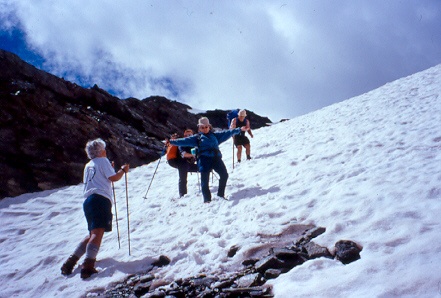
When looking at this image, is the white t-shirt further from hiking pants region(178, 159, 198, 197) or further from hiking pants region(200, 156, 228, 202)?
hiking pants region(178, 159, 198, 197)

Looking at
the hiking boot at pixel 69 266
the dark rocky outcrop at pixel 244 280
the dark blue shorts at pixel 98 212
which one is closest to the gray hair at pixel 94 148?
the dark blue shorts at pixel 98 212

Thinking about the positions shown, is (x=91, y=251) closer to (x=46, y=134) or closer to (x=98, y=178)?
(x=98, y=178)

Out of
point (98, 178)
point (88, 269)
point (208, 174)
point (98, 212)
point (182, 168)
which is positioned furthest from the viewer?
point (182, 168)

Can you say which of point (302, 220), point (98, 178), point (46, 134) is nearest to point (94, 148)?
point (98, 178)

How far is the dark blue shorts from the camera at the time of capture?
18.0 feet

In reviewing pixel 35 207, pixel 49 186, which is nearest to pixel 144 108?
pixel 49 186

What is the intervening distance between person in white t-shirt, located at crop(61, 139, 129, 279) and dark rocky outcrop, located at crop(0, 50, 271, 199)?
10.2 meters

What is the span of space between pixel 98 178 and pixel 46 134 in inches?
565

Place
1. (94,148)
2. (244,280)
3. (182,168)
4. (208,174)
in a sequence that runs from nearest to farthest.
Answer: (244,280)
(94,148)
(208,174)
(182,168)

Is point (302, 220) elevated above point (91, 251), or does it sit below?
above

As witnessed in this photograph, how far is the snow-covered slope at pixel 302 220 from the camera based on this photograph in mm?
3467

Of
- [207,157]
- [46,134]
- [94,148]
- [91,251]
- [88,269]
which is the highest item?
[46,134]

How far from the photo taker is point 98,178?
5.73m

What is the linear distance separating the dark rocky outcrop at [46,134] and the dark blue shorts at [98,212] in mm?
10380
